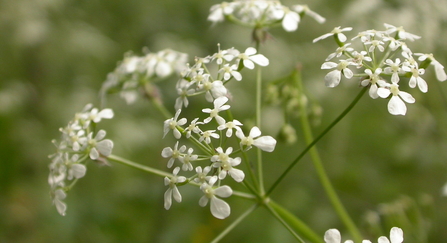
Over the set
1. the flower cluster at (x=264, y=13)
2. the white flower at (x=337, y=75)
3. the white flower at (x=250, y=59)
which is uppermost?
the flower cluster at (x=264, y=13)

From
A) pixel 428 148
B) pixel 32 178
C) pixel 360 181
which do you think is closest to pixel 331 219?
pixel 360 181

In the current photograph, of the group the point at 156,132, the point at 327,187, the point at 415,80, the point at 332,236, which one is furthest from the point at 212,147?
the point at 156,132

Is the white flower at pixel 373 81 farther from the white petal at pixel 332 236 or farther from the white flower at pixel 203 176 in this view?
the white flower at pixel 203 176

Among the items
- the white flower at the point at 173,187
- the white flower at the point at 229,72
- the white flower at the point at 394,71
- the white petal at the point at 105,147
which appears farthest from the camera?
the white petal at the point at 105,147

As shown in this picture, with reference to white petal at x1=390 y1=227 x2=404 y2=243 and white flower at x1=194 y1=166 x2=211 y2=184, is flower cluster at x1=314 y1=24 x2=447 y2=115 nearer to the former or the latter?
white petal at x1=390 y1=227 x2=404 y2=243

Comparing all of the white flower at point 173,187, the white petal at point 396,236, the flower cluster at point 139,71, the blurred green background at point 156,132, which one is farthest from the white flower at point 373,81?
the blurred green background at point 156,132

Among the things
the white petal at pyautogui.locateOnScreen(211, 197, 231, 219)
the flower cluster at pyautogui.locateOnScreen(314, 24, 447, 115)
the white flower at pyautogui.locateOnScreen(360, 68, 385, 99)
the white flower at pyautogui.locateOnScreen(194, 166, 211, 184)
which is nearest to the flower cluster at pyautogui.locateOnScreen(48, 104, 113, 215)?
the white flower at pyautogui.locateOnScreen(194, 166, 211, 184)
